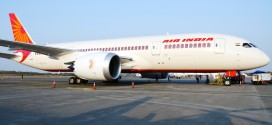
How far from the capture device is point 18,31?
96.5ft

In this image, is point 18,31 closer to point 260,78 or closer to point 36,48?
point 36,48

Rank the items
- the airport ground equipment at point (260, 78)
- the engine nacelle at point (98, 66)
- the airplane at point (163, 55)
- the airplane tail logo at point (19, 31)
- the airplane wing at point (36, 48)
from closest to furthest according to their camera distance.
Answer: the engine nacelle at point (98, 66), the airplane at point (163, 55), the airplane wing at point (36, 48), the airport ground equipment at point (260, 78), the airplane tail logo at point (19, 31)

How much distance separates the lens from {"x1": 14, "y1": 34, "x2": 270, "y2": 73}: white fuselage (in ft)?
64.2

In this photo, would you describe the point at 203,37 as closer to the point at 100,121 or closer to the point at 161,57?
the point at 161,57

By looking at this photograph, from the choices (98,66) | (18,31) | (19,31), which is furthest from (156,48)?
(18,31)

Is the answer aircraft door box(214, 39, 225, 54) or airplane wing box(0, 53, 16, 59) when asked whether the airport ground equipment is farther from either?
airplane wing box(0, 53, 16, 59)

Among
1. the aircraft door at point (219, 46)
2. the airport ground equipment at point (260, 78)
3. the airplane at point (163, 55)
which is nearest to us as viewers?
the airplane at point (163, 55)

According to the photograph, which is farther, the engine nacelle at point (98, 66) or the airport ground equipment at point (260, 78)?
the airport ground equipment at point (260, 78)

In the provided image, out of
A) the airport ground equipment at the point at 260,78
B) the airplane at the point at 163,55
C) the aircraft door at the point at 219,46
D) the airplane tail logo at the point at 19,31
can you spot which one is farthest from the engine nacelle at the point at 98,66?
the airport ground equipment at the point at 260,78

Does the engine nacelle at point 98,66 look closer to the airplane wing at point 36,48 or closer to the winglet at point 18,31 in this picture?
the airplane wing at point 36,48

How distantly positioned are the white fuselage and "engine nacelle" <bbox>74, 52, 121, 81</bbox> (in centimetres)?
229

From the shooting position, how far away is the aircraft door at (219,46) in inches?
786

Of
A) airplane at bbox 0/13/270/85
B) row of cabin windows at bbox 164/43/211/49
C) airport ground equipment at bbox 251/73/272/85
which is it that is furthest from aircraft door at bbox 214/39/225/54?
airport ground equipment at bbox 251/73/272/85

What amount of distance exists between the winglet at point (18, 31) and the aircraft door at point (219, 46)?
19.3 metres
